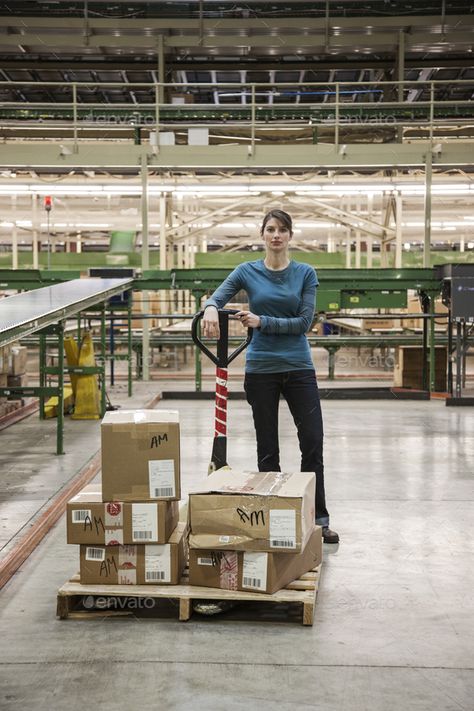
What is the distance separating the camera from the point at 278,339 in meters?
3.92

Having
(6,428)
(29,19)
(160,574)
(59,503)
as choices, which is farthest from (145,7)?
(160,574)

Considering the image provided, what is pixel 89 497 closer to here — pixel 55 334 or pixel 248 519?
pixel 248 519

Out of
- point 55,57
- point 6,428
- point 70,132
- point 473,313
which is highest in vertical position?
point 55,57

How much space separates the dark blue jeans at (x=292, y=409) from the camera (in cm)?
397

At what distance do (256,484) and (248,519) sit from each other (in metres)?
0.23

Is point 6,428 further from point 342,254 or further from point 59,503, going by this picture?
point 342,254

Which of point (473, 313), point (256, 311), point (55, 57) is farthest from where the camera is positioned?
point (55, 57)

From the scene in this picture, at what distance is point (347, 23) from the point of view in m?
15.1

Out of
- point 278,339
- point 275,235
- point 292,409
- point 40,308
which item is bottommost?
point 292,409

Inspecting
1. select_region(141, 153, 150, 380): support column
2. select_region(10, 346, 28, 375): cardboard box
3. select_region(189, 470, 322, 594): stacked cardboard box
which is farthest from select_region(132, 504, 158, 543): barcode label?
select_region(141, 153, 150, 380): support column

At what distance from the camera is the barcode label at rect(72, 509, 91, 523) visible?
3320 mm

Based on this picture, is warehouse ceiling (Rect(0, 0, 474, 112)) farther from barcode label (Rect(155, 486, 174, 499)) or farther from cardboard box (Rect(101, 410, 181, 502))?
barcode label (Rect(155, 486, 174, 499))

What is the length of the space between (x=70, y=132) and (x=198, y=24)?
342 cm

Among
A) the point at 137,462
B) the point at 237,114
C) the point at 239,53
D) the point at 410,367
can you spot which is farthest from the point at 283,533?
the point at 239,53
